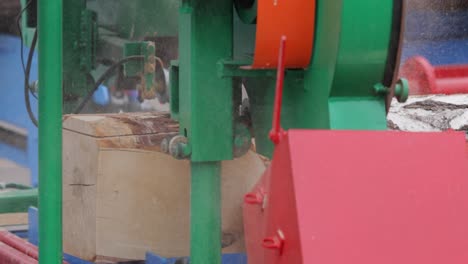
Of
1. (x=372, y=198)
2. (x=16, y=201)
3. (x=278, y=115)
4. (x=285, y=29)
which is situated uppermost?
(x=285, y=29)

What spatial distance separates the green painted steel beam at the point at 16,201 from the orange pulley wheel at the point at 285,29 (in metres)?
1.76

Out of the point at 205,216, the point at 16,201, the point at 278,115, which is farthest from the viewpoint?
the point at 16,201

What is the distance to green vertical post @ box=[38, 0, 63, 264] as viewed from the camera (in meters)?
1.53

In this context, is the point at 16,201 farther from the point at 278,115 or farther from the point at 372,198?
the point at 372,198

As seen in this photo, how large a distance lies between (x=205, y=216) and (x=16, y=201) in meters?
1.49

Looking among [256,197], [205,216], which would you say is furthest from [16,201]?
[256,197]

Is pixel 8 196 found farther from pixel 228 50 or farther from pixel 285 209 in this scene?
pixel 285 209

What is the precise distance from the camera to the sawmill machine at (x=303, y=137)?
123cm

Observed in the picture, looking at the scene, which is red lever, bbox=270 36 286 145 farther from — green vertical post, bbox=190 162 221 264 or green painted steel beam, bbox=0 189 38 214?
green painted steel beam, bbox=0 189 38 214

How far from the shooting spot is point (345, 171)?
1.27 meters

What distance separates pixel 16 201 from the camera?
3098 millimetres

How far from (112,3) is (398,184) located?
2087 millimetres

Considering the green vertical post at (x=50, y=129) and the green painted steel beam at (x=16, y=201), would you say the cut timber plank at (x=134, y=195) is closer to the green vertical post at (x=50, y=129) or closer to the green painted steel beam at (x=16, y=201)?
the green vertical post at (x=50, y=129)

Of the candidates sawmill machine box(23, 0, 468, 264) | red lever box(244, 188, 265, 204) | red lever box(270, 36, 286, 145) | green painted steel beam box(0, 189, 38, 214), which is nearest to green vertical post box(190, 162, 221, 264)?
sawmill machine box(23, 0, 468, 264)
